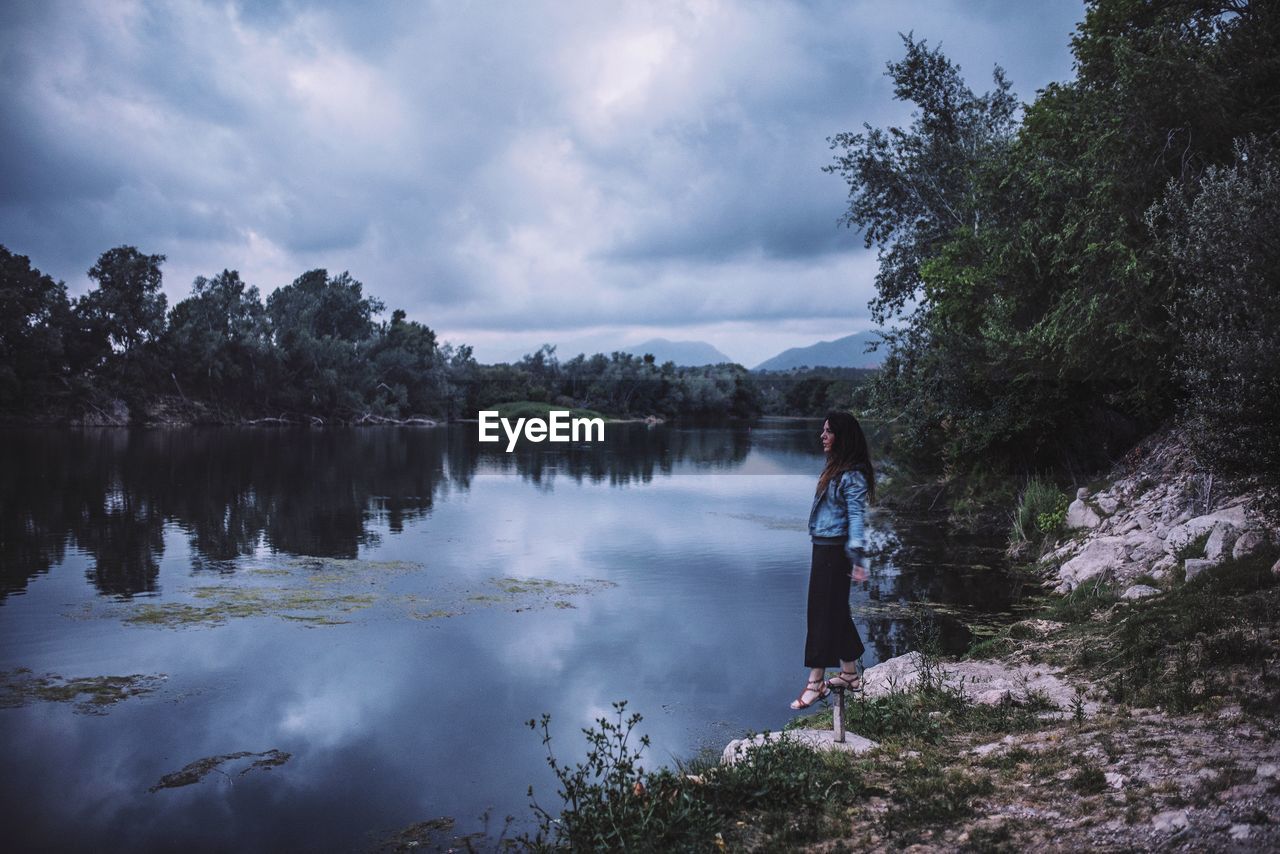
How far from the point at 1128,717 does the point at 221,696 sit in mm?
10314

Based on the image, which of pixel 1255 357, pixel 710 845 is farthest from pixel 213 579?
pixel 1255 357

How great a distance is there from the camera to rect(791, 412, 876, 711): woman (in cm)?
839

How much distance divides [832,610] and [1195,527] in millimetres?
8224

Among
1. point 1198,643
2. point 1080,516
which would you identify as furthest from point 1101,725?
point 1080,516

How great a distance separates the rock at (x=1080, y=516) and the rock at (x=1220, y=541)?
22.8 feet

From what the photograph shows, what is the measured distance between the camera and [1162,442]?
19.7 metres

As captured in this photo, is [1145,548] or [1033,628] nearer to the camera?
[1033,628]

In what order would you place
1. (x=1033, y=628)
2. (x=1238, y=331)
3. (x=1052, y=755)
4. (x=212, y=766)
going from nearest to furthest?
(x=1052, y=755), (x=212, y=766), (x=1238, y=331), (x=1033, y=628)

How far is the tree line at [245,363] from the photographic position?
261ft

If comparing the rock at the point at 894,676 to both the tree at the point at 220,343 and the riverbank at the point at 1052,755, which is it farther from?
the tree at the point at 220,343

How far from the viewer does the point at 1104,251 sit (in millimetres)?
17781

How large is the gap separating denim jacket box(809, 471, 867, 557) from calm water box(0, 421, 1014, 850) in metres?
3.15

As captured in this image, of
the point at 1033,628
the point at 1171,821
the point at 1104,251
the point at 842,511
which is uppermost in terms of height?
the point at 1104,251

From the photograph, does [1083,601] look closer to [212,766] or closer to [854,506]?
[854,506]
